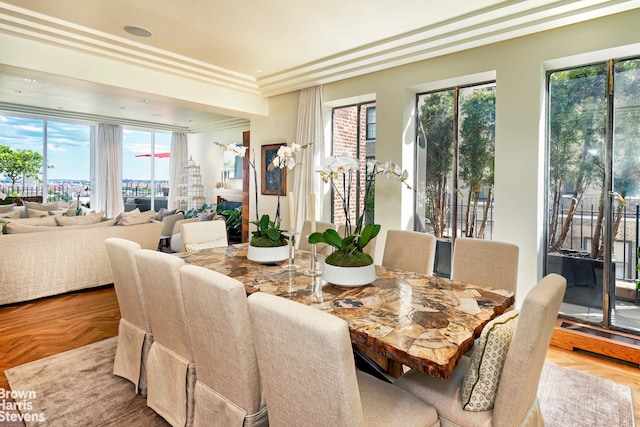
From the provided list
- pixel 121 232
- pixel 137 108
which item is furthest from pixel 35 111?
pixel 121 232

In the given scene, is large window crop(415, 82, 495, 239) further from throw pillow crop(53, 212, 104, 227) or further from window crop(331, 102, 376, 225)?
throw pillow crop(53, 212, 104, 227)

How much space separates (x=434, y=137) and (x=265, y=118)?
114 inches

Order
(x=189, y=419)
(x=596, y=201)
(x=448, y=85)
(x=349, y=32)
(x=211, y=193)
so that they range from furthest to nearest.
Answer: (x=211, y=193)
(x=448, y=85)
(x=349, y=32)
(x=596, y=201)
(x=189, y=419)

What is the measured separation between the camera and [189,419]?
1768 millimetres

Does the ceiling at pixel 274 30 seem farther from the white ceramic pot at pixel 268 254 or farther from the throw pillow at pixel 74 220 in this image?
the white ceramic pot at pixel 268 254

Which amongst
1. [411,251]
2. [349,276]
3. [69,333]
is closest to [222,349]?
[349,276]

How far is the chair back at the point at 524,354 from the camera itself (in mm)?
1179

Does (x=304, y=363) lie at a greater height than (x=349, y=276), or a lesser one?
lesser

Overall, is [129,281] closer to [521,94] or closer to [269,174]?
[521,94]

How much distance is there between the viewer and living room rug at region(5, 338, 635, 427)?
79.1 inches

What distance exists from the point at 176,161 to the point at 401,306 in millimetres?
9397

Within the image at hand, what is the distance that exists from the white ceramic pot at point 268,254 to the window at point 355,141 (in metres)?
2.46

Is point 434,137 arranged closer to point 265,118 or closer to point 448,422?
point 265,118

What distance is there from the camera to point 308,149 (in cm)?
515
